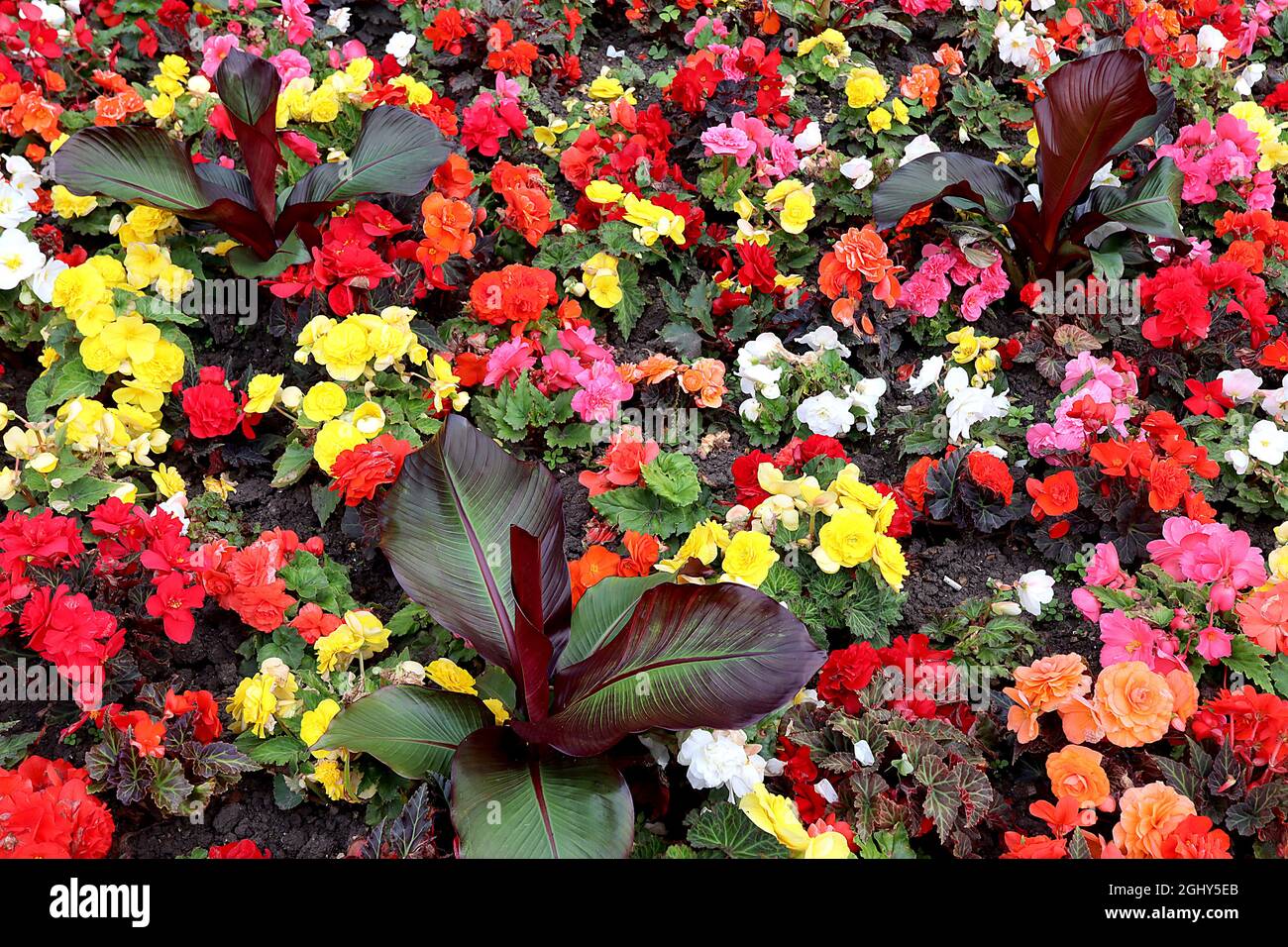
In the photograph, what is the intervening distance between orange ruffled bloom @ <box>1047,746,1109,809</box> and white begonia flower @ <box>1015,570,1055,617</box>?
0.53 m

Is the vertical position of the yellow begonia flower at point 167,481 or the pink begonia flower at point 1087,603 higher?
the pink begonia flower at point 1087,603

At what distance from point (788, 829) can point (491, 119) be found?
8.44 ft

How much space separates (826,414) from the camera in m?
2.88

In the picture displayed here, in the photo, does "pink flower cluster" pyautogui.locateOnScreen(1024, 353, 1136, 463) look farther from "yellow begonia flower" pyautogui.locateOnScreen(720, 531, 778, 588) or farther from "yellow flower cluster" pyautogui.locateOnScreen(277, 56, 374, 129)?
"yellow flower cluster" pyautogui.locateOnScreen(277, 56, 374, 129)

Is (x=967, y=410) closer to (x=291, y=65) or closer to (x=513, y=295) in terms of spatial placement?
(x=513, y=295)

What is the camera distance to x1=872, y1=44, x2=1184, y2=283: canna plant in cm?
284

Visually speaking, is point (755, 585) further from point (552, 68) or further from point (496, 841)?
point (552, 68)

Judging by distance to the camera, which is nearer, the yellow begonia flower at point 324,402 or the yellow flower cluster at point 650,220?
the yellow begonia flower at point 324,402

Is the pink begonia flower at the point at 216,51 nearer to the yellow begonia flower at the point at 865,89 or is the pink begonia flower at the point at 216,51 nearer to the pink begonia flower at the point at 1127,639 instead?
the yellow begonia flower at the point at 865,89

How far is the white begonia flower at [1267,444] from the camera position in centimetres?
275

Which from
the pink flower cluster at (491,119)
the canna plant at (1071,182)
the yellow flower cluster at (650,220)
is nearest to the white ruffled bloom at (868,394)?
the canna plant at (1071,182)

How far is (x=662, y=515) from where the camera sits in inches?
102

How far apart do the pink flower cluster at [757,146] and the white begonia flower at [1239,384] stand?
1483 mm
